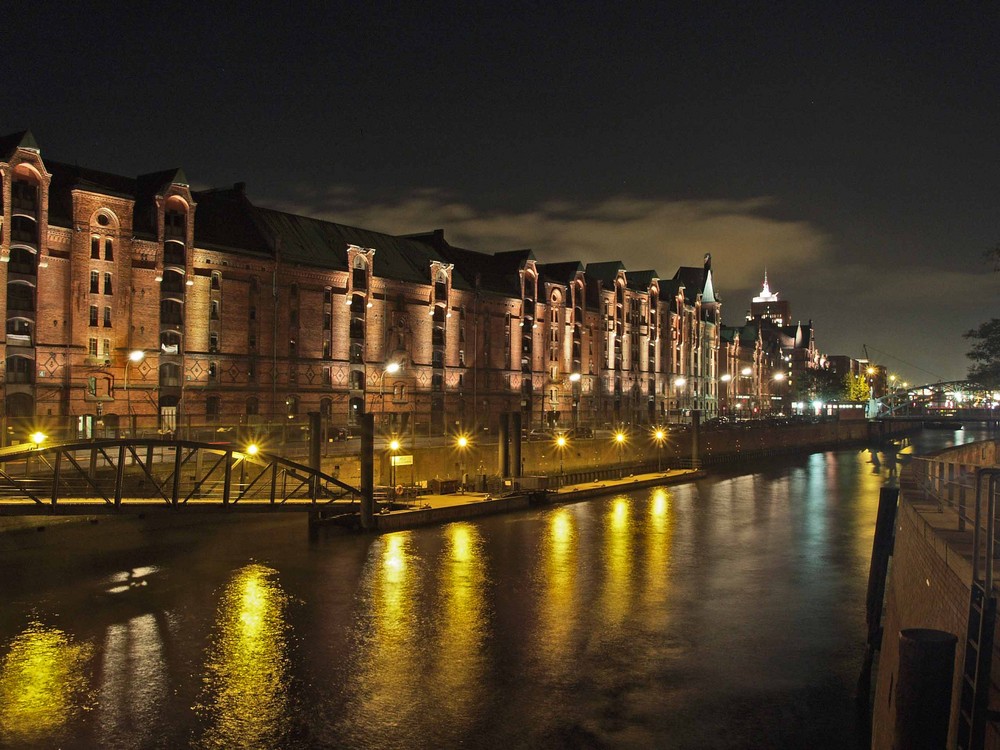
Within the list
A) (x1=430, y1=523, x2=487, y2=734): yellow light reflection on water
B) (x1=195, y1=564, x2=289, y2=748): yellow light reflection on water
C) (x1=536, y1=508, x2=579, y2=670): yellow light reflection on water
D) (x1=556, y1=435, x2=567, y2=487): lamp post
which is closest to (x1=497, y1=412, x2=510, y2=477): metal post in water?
(x1=536, y1=508, x2=579, y2=670): yellow light reflection on water

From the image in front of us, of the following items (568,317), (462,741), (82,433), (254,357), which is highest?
(568,317)

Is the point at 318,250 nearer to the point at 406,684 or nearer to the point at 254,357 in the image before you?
the point at 254,357

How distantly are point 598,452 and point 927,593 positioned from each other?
56.4 metres

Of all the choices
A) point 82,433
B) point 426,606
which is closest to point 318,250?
point 82,433

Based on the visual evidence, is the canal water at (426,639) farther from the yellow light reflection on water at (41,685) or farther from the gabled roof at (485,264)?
the gabled roof at (485,264)

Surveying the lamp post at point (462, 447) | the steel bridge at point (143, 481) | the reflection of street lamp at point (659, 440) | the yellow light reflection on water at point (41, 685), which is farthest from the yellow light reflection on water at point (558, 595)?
the reflection of street lamp at point (659, 440)

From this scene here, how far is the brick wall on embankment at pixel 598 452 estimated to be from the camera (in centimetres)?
5231

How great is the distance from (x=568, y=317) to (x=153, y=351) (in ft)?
160

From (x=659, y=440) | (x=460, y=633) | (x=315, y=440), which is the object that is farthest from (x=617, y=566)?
(x=659, y=440)

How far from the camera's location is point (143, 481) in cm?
3475

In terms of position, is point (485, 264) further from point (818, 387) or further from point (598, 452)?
point (818, 387)

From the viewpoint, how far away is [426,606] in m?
28.1

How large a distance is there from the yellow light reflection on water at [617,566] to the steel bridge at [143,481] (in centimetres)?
1196

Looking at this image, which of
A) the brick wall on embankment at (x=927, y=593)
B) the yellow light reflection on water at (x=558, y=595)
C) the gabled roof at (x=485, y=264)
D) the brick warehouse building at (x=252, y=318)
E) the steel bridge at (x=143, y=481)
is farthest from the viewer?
the gabled roof at (x=485, y=264)
